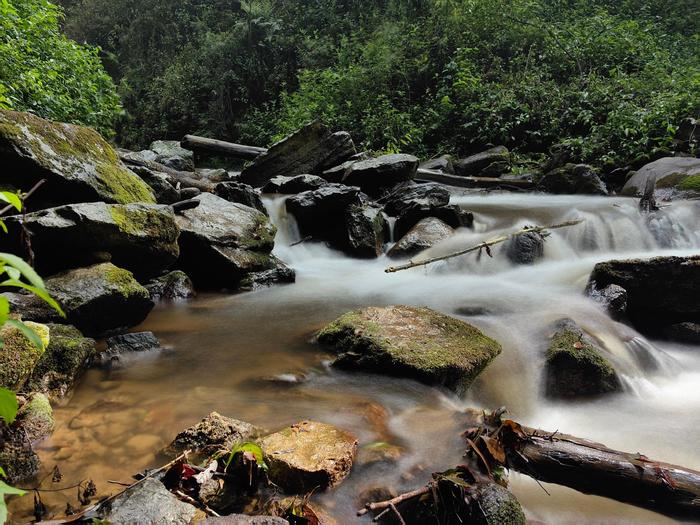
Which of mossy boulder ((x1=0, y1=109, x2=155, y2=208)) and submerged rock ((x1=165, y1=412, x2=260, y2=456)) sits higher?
mossy boulder ((x1=0, y1=109, x2=155, y2=208))

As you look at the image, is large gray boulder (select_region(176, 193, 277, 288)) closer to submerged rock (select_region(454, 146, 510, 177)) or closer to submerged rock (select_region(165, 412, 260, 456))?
submerged rock (select_region(165, 412, 260, 456))

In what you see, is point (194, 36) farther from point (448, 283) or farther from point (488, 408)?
point (488, 408)

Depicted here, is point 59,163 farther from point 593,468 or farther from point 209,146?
point 209,146

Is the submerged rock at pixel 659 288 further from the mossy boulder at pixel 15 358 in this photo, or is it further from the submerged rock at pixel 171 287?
the mossy boulder at pixel 15 358

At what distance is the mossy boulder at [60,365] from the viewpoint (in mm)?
3053

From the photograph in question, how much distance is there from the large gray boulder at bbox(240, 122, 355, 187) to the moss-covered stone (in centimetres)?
939

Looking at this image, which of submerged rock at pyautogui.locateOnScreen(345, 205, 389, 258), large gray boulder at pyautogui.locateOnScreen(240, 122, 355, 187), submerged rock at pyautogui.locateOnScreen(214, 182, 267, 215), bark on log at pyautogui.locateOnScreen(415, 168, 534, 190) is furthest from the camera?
large gray boulder at pyautogui.locateOnScreen(240, 122, 355, 187)

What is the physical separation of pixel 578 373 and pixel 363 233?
4.83 m

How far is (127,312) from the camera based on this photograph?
452cm

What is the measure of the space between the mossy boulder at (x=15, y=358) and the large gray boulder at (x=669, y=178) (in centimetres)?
896

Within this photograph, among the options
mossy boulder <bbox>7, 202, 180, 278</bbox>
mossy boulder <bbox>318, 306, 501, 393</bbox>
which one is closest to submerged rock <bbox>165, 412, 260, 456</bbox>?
mossy boulder <bbox>318, 306, 501, 393</bbox>

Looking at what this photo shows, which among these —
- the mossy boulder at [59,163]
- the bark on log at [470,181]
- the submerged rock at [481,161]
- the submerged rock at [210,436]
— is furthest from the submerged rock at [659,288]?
the submerged rock at [481,161]

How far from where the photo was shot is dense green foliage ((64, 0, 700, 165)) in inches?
513

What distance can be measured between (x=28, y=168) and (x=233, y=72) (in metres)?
19.4
